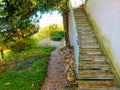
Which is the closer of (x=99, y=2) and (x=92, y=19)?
(x=99, y=2)

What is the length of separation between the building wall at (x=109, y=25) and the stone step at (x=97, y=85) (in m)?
0.45

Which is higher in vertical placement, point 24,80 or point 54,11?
point 54,11

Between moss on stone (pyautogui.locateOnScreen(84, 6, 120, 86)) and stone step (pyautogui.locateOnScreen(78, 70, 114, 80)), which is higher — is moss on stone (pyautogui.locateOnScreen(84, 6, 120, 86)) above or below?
above

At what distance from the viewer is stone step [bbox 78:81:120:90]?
5637mm

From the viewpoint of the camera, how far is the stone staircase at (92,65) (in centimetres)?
589

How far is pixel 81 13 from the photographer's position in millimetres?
10250

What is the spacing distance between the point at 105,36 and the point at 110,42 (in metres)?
0.58

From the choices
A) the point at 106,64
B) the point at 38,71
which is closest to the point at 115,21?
the point at 106,64

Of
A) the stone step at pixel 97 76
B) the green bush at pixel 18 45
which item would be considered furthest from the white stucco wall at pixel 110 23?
the green bush at pixel 18 45

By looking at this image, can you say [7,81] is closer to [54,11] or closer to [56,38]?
[54,11]

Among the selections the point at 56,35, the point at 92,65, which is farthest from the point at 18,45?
the point at 92,65

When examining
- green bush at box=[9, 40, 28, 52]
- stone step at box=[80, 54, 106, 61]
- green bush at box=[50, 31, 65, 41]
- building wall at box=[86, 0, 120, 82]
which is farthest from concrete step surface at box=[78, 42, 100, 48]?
green bush at box=[50, 31, 65, 41]

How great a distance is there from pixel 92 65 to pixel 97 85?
3.13 feet

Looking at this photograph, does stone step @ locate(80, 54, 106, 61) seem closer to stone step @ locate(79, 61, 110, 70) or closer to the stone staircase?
the stone staircase
